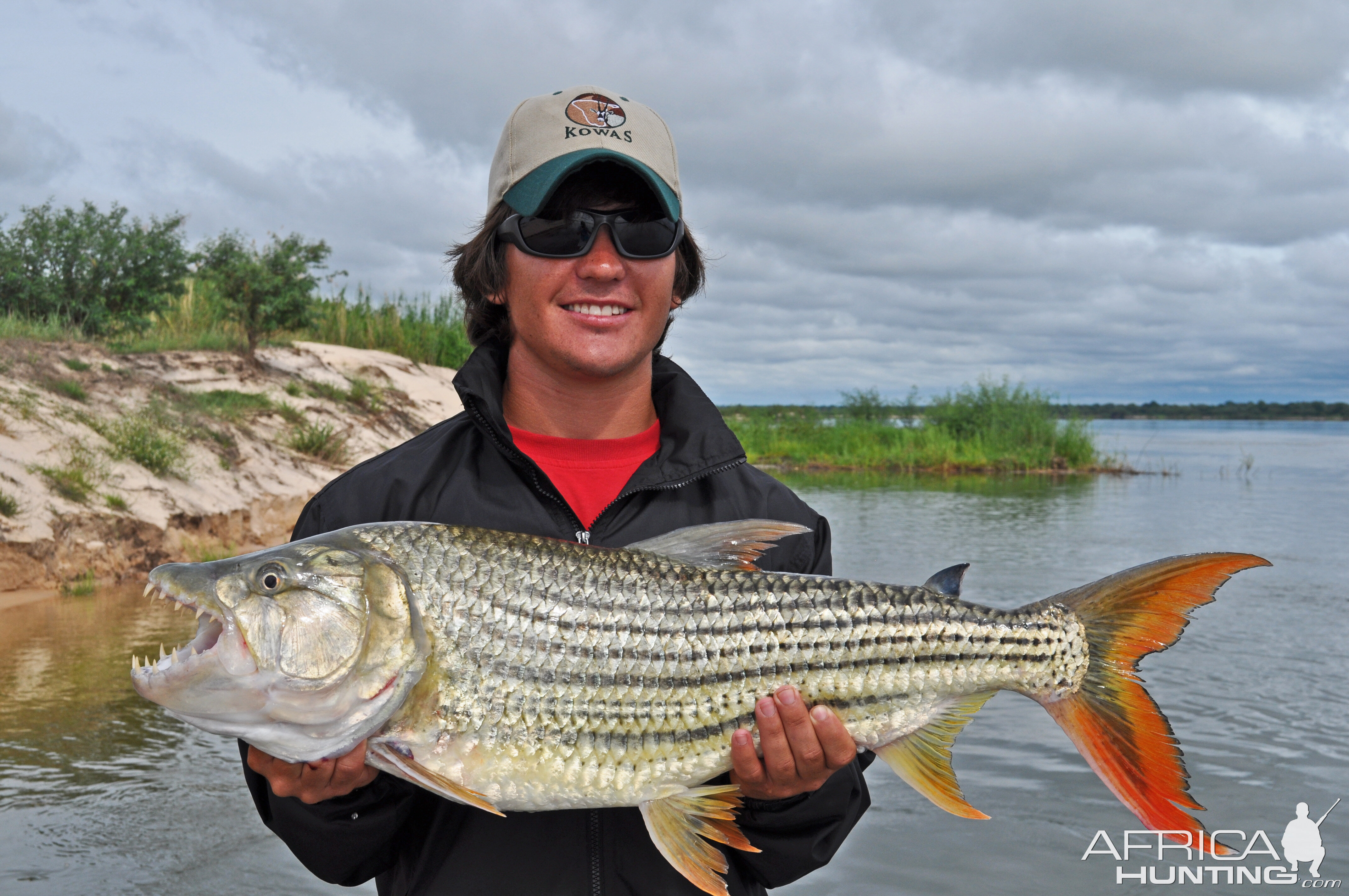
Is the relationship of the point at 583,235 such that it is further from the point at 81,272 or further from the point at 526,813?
the point at 81,272

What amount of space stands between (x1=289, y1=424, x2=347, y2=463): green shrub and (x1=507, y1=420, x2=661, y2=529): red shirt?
1305 cm

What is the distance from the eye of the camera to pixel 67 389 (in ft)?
42.0

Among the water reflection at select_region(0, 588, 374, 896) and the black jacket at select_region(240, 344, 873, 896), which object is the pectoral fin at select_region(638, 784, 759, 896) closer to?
the black jacket at select_region(240, 344, 873, 896)

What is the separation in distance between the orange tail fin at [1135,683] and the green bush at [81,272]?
17360mm

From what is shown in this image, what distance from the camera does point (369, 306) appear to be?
74.5ft

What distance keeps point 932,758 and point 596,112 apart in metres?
2.26

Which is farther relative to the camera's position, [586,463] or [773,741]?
[586,463]

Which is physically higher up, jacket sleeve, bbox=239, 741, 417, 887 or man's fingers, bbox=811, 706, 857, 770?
man's fingers, bbox=811, 706, 857, 770

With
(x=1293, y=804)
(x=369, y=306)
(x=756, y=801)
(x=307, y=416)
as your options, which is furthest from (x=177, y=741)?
(x=369, y=306)

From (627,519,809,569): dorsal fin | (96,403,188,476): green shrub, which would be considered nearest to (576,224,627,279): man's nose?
(627,519,809,569): dorsal fin

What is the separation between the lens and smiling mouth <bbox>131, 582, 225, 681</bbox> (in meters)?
2.38

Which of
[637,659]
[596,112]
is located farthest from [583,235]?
[637,659]

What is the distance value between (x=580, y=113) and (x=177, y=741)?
5790 millimetres

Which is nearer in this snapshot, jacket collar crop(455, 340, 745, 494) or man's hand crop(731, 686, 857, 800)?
man's hand crop(731, 686, 857, 800)
